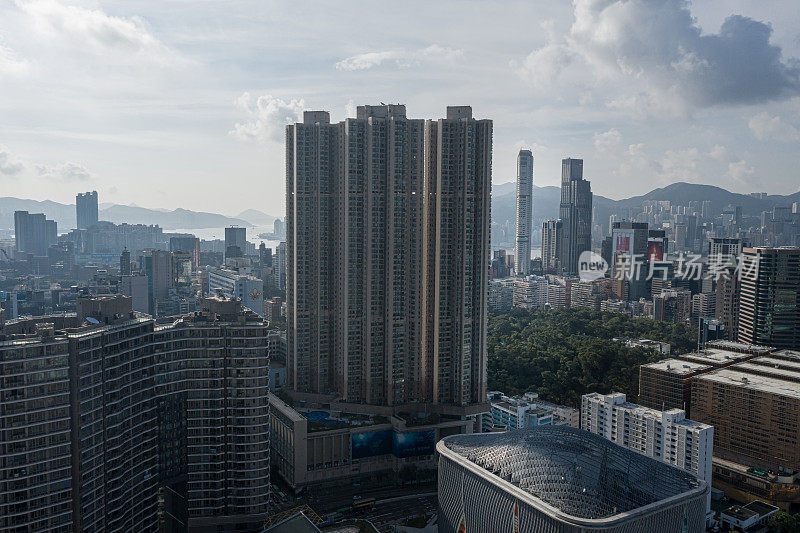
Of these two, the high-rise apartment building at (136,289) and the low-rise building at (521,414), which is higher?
the high-rise apartment building at (136,289)

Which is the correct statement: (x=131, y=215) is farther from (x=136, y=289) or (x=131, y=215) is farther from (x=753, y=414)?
(x=753, y=414)

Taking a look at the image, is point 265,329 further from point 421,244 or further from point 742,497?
point 742,497

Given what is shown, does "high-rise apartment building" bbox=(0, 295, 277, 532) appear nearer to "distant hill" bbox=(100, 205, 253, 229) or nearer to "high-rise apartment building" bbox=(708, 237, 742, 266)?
"high-rise apartment building" bbox=(708, 237, 742, 266)

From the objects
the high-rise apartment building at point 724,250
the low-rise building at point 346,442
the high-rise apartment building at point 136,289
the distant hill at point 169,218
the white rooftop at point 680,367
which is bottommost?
the low-rise building at point 346,442

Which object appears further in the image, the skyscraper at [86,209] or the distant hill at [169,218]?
the distant hill at [169,218]

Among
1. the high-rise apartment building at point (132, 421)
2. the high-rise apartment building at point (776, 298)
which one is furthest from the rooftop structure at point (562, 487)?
the high-rise apartment building at point (776, 298)

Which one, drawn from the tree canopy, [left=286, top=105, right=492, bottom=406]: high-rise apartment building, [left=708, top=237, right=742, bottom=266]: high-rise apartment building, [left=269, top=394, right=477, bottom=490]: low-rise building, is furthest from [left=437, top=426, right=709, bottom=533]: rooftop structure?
[left=708, top=237, right=742, bottom=266]: high-rise apartment building

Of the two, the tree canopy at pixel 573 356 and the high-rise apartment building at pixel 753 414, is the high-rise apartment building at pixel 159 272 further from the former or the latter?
the high-rise apartment building at pixel 753 414

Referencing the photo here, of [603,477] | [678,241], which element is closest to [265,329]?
[603,477]
